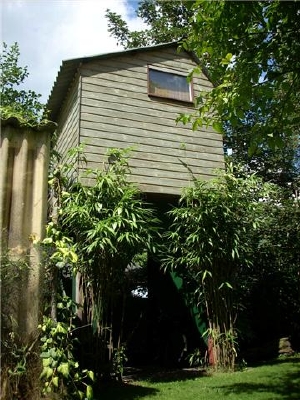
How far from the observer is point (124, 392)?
17.1 feet

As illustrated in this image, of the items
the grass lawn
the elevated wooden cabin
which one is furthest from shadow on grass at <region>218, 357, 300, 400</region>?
the elevated wooden cabin

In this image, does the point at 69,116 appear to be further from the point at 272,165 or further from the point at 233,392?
the point at 272,165

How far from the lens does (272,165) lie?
61.7ft

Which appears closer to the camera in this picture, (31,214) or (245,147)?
(31,214)

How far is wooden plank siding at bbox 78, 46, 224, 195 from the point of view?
7.71m

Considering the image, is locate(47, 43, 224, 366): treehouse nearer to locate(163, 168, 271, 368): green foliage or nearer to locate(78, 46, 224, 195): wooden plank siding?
locate(78, 46, 224, 195): wooden plank siding

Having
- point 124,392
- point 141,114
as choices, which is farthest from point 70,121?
point 124,392

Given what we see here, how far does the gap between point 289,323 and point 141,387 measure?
5.01 m

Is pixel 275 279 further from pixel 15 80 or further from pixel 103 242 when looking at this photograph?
pixel 15 80

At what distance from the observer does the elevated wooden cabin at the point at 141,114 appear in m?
7.74

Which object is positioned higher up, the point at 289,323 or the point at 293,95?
the point at 293,95

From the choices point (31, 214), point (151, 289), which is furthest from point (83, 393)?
point (151, 289)

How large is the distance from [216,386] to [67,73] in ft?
20.4

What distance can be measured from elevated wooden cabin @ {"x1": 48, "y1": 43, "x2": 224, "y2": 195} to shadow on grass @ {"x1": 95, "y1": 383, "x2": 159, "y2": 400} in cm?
338
